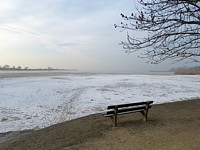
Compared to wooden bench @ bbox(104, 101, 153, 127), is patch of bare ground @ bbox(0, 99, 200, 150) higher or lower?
lower

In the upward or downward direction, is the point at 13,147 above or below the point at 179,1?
below

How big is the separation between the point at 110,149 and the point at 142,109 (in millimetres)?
3001

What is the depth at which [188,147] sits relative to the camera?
21.0ft

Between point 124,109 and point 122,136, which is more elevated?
point 124,109

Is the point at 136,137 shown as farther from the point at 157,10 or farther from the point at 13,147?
the point at 157,10

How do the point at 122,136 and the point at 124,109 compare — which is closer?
the point at 122,136

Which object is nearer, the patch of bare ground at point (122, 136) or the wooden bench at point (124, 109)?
the patch of bare ground at point (122, 136)

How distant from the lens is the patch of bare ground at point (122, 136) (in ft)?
22.1

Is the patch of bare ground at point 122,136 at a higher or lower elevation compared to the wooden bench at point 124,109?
lower

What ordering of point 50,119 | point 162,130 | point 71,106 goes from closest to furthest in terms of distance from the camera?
point 162,130 → point 50,119 → point 71,106

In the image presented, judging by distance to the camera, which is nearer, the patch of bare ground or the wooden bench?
the patch of bare ground

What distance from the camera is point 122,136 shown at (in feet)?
24.5

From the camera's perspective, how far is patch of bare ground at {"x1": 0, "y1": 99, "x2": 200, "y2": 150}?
675cm

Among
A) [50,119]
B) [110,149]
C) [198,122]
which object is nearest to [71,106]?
[50,119]
